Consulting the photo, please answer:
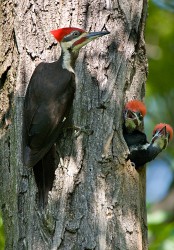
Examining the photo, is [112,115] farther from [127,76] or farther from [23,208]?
[23,208]

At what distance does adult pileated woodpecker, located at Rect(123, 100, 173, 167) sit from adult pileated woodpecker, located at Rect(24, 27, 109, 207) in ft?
1.64

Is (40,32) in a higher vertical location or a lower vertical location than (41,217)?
higher

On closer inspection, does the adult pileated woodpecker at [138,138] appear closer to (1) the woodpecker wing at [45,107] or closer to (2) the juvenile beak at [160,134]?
(2) the juvenile beak at [160,134]

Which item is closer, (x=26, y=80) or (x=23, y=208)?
(x=23, y=208)

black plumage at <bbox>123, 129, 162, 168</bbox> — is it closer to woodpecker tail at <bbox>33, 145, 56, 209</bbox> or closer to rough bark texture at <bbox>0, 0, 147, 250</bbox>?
rough bark texture at <bbox>0, 0, 147, 250</bbox>

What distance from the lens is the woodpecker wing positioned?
4.77 meters

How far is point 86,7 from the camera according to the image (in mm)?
5395

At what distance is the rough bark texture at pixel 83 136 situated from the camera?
183 inches

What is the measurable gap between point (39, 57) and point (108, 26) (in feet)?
2.01

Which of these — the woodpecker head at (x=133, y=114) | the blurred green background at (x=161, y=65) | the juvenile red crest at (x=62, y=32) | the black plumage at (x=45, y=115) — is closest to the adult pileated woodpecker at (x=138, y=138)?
the woodpecker head at (x=133, y=114)

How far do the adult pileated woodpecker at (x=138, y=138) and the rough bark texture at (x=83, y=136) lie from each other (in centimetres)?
9

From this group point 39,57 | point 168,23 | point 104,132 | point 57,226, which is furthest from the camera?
point 168,23

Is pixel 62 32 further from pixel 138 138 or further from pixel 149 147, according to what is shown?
pixel 149 147

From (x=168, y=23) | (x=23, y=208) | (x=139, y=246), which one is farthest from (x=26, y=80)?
(x=168, y=23)
